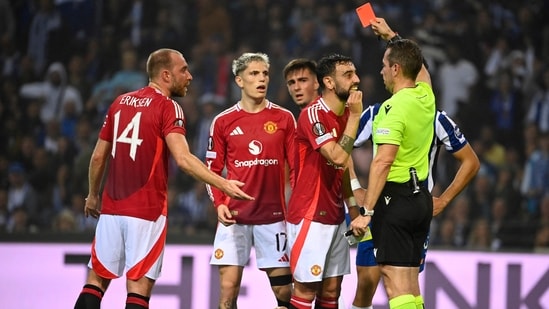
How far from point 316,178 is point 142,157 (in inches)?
45.8

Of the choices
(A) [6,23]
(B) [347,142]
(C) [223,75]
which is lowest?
(B) [347,142]

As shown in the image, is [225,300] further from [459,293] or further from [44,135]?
[44,135]

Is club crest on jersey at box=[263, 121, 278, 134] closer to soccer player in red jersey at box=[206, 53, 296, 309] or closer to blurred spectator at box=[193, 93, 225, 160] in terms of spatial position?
soccer player in red jersey at box=[206, 53, 296, 309]

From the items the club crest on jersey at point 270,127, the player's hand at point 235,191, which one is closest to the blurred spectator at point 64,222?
the club crest on jersey at point 270,127

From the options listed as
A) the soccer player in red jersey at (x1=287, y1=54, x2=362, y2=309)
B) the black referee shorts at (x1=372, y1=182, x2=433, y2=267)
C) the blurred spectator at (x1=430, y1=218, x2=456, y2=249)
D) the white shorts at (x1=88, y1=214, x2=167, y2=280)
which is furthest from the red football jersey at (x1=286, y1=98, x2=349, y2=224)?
the blurred spectator at (x1=430, y1=218, x2=456, y2=249)

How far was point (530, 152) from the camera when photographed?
Answer: 11.5 metres

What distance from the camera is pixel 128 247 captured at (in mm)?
6184

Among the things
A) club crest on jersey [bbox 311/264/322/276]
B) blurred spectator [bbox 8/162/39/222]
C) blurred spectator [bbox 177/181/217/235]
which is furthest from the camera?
blurred spectator [bbox 8/162/39/222]

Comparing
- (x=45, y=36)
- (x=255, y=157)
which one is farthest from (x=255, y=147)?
(x=45, y=36)

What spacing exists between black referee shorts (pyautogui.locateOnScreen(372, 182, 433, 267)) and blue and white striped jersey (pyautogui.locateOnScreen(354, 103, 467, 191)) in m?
0.44

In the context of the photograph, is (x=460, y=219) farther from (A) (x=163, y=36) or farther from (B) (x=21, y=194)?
(B) (x=21, y=194)

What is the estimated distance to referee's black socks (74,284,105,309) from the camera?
20.1 feet

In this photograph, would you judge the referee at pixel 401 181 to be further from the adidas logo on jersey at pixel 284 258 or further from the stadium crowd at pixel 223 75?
the stadium crowd at pixel 223 75

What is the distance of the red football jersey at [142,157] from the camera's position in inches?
244
